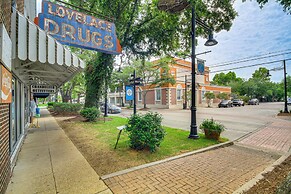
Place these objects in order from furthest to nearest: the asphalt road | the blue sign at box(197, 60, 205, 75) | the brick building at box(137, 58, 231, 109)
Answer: the brick building at box(137, 58, 231, 109), the asphalt road, the blue sign at box(197, 60, 205, 75)

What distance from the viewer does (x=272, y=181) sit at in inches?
121

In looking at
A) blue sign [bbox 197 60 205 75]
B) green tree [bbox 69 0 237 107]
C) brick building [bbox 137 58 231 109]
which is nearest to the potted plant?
blue sign [bbox 197 60 205 75]

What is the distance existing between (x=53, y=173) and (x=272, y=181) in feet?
15.3

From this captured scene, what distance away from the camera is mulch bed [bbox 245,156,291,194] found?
2.72 m

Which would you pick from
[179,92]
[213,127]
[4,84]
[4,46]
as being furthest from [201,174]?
[179,92]

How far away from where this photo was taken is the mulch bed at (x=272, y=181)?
8.92ft

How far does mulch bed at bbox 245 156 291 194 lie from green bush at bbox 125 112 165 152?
2468 mm

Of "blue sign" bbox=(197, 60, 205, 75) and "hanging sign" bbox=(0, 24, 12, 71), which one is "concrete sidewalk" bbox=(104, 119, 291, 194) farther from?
"blue sign" bbox=(197, 60, 205, 75)

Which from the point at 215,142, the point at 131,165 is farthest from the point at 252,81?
the point at 131,165

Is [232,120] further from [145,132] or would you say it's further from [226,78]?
[226,78]

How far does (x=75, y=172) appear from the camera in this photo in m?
3.48

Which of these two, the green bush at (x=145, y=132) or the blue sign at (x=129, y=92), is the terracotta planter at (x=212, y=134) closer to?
the green bush at (x=145, y=132)

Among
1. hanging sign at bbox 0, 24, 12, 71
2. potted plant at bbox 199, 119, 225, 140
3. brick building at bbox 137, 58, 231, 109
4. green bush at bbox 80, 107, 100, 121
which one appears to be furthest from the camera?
brick building at bbox 137, 58, 231, 109

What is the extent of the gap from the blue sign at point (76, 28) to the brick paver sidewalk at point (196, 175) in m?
3.91
